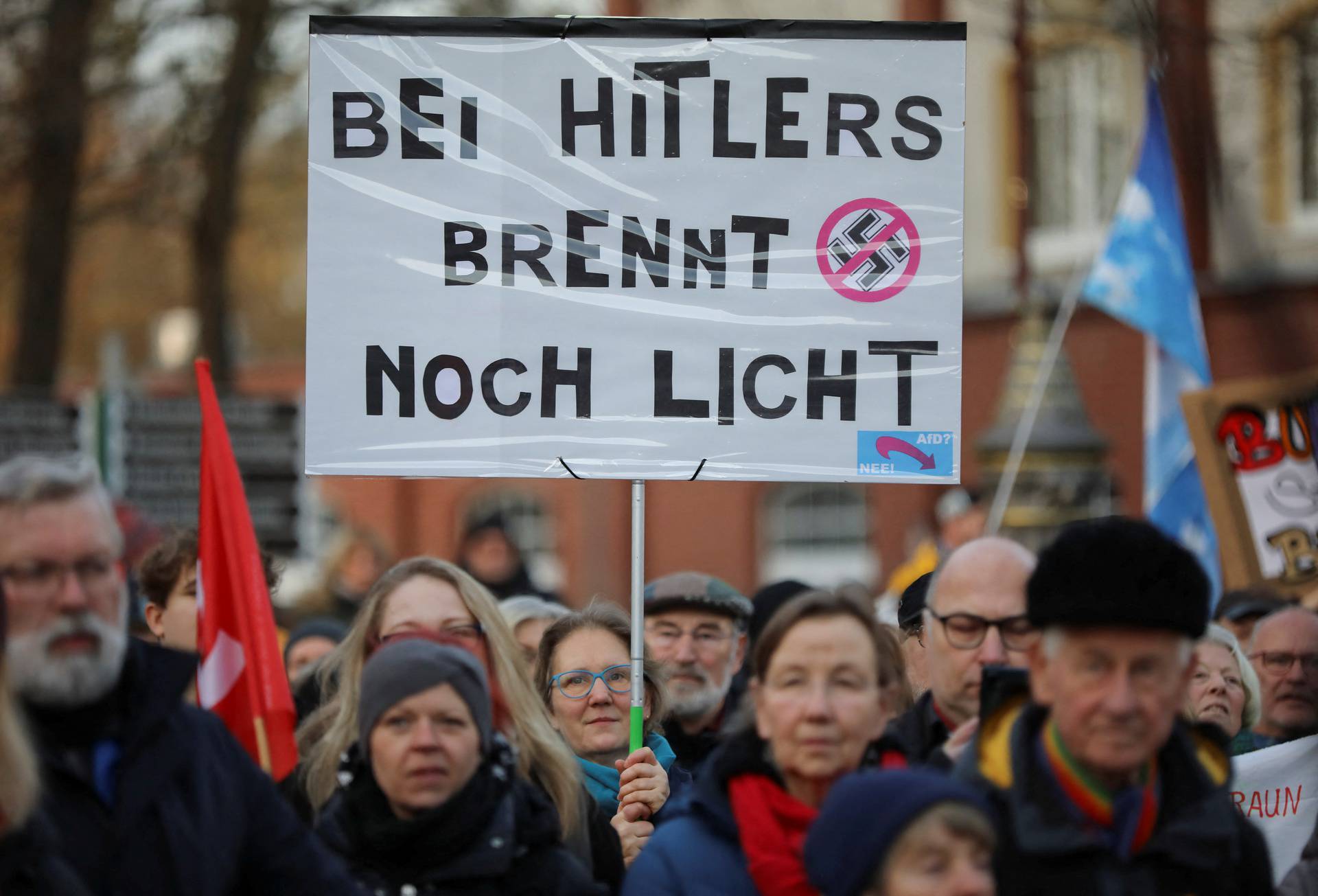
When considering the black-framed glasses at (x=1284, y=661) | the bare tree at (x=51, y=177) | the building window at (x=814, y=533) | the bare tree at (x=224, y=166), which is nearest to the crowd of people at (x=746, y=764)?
the black-framed glasses at (x=1284, y=661)

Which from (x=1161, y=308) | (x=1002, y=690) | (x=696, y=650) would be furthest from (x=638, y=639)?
(x=1161, y=308)

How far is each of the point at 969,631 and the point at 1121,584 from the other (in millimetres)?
854

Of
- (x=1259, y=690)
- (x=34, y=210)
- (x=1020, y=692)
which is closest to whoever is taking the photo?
(x=1020, y=692)

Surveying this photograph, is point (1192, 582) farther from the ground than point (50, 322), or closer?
closer

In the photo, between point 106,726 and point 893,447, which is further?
point 893,447

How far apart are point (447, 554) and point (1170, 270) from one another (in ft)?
75.8

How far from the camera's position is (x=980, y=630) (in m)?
4.18

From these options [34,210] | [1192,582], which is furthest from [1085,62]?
[1192,582]

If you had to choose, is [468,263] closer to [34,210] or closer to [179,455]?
[179,455]

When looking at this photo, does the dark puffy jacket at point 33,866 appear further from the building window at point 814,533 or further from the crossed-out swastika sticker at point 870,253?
the building window at point 814,533

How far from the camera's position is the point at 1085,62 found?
2139 centimetres

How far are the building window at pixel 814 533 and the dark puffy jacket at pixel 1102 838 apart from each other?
71.7 feet

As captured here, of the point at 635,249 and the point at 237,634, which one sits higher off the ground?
the point at 635,249

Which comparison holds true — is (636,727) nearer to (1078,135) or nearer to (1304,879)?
(1304,879)
